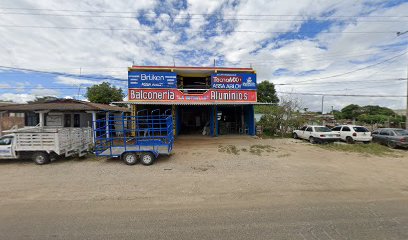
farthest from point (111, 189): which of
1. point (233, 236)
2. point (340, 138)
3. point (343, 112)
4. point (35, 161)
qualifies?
point (343, 112)

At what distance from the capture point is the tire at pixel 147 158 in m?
7.96

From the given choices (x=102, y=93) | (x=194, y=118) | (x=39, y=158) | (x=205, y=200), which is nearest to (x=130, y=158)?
(x=39, y=158)

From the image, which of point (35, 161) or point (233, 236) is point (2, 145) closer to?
point (35, 161)

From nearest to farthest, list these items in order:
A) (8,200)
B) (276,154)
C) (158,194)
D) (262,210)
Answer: (262,210)
(8,200)
(158,194)
(276,154)

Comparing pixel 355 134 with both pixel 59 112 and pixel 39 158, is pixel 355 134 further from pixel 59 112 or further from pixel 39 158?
pixel 59 112

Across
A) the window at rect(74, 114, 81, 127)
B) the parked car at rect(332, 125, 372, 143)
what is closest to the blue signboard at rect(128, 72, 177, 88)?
the window at rect(74, 114, 81, 127)

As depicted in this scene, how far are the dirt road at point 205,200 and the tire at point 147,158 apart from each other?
0.39 m

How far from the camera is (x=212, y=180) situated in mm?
6043

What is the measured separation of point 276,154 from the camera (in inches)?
394

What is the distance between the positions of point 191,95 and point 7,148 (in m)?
11.2

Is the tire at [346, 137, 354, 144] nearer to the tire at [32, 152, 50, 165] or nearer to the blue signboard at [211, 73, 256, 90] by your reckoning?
the blue signboard at [211, 73, 256, 90]

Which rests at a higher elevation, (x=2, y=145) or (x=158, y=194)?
(x=2, y=145)

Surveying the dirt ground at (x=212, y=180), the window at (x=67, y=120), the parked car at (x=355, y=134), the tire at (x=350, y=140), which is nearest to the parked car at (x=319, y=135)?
the parked car at (x=355, y=134)

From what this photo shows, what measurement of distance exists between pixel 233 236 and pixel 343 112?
238ft
